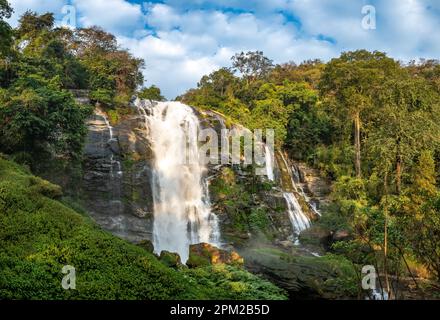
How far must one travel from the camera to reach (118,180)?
73.3 feet

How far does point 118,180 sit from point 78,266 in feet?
46.7

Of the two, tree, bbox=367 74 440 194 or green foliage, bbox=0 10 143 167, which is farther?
tree, bbox=367 74 440 194

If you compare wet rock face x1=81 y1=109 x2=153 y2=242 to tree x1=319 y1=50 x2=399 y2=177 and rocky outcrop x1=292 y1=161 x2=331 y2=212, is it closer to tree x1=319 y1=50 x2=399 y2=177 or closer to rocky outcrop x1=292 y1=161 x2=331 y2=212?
rocky outcrop x1=292 y1=161 x2=331 y2=212

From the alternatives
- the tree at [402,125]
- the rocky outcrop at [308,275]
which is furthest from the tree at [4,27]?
the tree at [402,125]

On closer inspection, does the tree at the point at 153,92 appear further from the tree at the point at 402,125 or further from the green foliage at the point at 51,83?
the tree at the point at 402,125

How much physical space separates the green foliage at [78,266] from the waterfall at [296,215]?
48.4 ft

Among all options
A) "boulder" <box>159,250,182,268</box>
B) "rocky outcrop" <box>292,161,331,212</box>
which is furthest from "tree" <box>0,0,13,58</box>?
"rocky outcrop" <box>292,161,331,212</box>

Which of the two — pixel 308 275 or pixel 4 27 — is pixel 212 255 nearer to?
pixel 308 275

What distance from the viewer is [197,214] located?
23.0m

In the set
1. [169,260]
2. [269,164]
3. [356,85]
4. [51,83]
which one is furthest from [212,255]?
[356,85]

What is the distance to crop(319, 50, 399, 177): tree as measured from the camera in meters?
28.0

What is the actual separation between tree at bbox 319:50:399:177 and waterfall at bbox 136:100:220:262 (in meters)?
10.2

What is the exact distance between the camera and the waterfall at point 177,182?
21.9 metres
